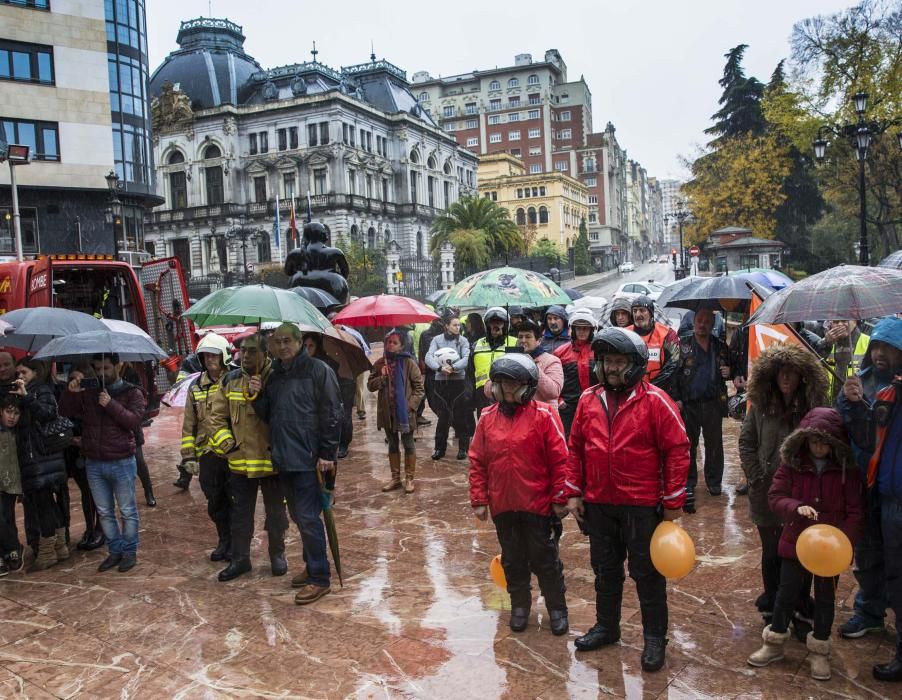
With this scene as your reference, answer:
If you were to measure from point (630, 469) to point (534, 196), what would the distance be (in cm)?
9399

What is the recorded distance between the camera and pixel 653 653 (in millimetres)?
4031

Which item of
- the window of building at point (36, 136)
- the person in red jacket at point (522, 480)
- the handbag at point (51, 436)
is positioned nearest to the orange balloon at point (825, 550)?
the person in red jacket at point (522, 480)

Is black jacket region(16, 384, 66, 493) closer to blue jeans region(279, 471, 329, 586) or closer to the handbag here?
the handbag

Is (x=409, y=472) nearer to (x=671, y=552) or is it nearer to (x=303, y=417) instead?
(x=303, y=417)

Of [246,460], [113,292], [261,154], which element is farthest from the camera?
[261,154]

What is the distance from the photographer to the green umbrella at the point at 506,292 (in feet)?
27.3

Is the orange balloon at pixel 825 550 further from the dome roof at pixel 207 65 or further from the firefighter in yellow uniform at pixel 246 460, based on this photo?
the dome roof at pixel 207 65

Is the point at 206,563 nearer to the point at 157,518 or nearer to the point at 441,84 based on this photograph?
the point at 157,518

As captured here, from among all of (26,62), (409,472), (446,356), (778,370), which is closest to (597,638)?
(778,370)

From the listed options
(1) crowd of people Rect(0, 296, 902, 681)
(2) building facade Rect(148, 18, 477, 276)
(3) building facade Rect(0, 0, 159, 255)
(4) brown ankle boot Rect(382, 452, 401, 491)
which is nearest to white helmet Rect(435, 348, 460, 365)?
(1) crowd of people Rect(0, 296, 902, 681)

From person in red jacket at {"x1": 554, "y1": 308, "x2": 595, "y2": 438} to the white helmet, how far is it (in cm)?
210

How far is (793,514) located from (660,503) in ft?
2.19

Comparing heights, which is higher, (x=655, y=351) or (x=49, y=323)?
(x=49, y=323)

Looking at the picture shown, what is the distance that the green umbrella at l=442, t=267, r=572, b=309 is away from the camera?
27.3 ft
